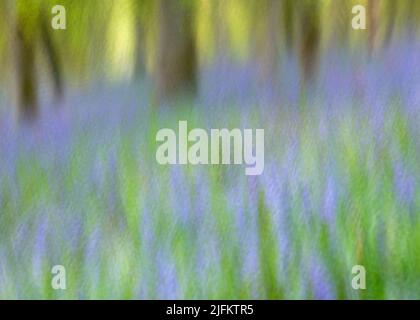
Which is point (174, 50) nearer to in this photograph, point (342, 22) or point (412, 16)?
point (342, 22)

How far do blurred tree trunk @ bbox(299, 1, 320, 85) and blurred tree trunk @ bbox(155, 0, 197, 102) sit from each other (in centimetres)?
20

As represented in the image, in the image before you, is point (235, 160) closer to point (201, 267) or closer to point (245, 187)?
point (245, 187)

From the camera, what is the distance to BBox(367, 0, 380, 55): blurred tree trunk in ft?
3.36

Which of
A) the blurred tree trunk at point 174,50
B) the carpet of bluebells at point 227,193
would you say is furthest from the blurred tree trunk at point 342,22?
the blurred tree trunk at point 174,50


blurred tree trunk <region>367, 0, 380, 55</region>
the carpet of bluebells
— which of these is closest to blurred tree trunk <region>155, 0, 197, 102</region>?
the carpet of bluebells

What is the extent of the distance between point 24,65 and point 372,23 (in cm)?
64

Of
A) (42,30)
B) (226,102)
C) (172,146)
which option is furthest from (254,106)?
(42,30)

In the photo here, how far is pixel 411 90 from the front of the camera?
1.02 m

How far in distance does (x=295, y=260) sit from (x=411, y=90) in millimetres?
370

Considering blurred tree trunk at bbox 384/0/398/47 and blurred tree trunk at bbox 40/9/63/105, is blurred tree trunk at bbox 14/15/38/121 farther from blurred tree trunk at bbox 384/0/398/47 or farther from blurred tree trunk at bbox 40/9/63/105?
blurred tree trunk at bbox 384/0/398/47

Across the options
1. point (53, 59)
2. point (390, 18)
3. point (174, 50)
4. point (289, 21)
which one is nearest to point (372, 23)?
point (390, 18)

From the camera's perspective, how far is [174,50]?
3.39 ft

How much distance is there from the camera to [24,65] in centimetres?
104

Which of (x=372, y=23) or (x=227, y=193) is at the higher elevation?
(x=372, y=23)
